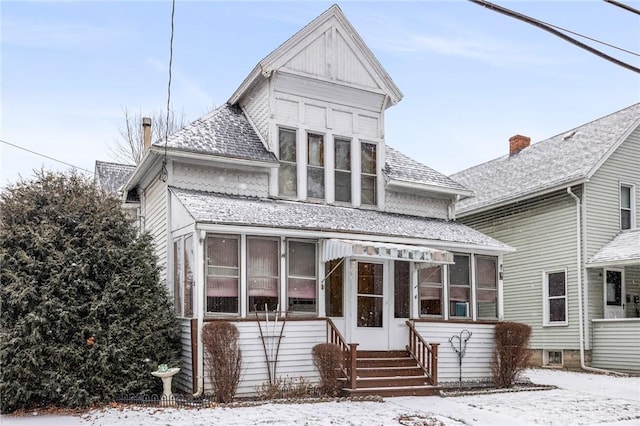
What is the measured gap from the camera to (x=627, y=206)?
20.1 metres

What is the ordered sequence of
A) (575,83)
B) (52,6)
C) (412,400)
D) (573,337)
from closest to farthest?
1. (52,6)
2. (412,400)
3. (575,83)
4. (573,337)

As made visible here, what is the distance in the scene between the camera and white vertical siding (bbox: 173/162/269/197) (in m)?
14.1

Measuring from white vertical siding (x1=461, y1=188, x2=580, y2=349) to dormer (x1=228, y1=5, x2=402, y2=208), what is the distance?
659 cm

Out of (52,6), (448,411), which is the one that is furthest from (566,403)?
(52,6)

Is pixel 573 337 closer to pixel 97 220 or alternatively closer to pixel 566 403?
pixel 566 403

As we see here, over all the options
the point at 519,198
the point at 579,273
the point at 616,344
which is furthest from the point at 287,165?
the point at 616,344

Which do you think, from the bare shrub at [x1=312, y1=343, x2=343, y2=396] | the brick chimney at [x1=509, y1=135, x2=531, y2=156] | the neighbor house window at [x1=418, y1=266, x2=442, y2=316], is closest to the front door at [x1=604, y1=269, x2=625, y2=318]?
the neighbor house window at [x1=418, y1=266, x2=442, y2=316]

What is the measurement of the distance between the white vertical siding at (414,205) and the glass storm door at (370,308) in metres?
2.54

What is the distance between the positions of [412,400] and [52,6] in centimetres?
938

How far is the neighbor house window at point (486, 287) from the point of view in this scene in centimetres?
1580

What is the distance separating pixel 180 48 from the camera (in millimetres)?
12289

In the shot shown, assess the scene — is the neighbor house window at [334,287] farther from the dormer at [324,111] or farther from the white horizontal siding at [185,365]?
the white horizontal siding at [185,365]

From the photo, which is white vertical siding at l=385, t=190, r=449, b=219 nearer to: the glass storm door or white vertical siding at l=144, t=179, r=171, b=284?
the glass storm door

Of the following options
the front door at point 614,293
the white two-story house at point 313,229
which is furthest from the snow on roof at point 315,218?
the front door at point 614,293
